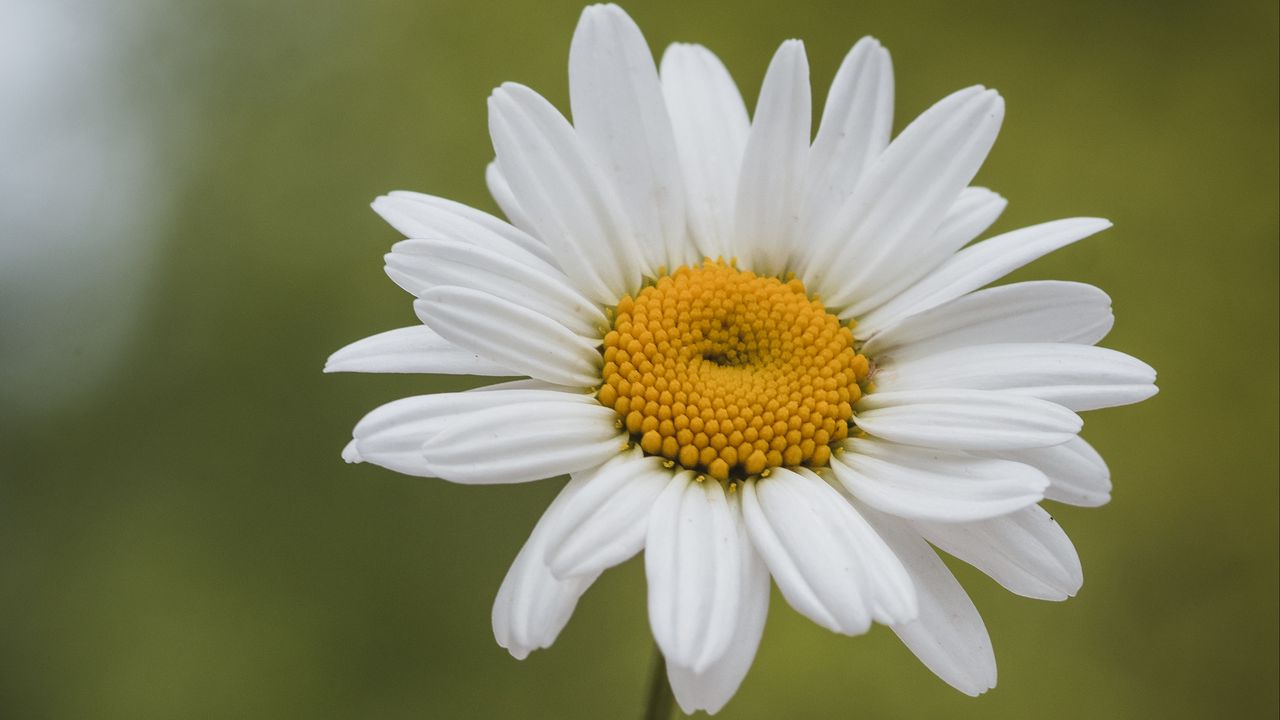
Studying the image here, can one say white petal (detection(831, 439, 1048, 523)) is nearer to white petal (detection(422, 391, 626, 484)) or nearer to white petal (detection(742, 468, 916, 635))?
white petal (detection(742, 468, 916, 635))

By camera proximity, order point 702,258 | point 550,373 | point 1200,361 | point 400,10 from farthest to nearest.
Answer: point 400,10 < point 1200,361 < point 702,258 < point 550,373

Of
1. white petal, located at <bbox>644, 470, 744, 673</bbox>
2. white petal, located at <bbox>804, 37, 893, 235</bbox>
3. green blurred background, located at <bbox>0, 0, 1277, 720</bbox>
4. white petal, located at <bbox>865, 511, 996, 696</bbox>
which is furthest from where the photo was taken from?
green blurred background, located at <bbox>0, 0, 1277, 720</bbox>

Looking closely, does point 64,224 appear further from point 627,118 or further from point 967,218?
point 967,218

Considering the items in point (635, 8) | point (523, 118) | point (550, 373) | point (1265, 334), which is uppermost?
point (635, 8)

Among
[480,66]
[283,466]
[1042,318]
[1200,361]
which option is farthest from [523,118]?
[1200,361]

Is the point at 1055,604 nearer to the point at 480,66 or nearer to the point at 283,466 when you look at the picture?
the point at 283,466

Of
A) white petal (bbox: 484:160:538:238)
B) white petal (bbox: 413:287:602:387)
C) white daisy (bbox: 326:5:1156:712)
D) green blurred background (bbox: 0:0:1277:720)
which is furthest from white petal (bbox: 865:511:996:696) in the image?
green blurred background (bbox: 0:0:1277:720)

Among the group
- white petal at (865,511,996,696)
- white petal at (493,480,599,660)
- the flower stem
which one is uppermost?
white petal at (493,480,599,660)
